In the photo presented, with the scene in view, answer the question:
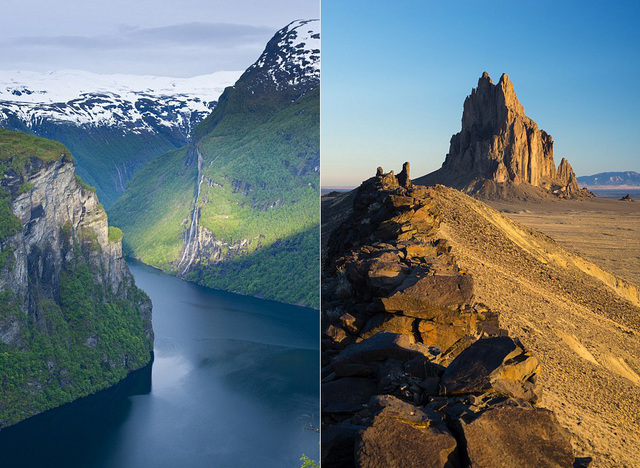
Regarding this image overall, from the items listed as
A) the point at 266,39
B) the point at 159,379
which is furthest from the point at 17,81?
the point at 159,379

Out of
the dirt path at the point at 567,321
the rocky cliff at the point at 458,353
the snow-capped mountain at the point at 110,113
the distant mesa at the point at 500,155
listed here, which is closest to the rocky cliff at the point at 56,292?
the dirt path at the point at 567,321

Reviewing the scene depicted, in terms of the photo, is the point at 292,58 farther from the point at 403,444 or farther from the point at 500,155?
the point at 403,444

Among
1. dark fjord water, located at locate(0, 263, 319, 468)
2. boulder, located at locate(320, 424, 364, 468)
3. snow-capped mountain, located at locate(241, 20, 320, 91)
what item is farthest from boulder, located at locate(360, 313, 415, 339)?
snow-capped mountain, located at locate(241, 20, 320, 91)

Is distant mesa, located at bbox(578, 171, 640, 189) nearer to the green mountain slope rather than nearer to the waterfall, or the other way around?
the green mountain slope

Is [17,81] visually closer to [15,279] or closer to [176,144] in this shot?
[176,144]

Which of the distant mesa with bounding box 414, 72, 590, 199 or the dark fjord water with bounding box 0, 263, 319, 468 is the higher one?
the distant mesa with bounding box 414, 72, 590, 199

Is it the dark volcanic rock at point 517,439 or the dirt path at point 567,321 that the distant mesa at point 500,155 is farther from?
the dark volcanic rock at point 517,439

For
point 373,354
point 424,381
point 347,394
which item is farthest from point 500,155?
point 424,381
